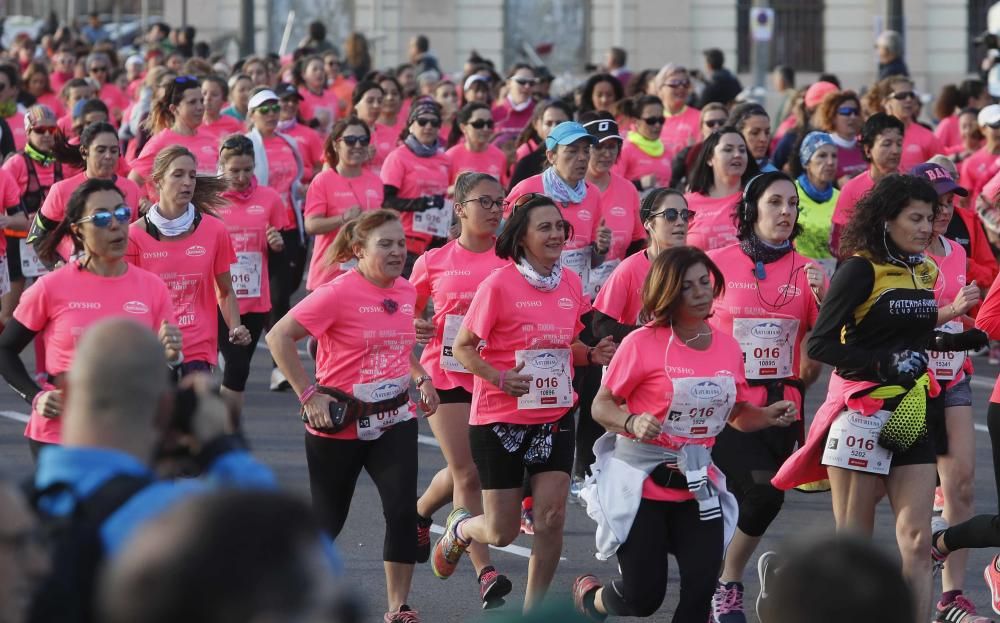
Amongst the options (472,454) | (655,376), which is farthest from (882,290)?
(472,454)

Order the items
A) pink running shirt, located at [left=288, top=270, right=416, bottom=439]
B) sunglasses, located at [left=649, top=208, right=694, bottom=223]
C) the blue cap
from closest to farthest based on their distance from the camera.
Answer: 1. pink running shirt, located at [left=288, top=270, right=416, bottom=439]
2. sunglasses, located at [left=649, top=208, right=694, bottom=223]
3. the blue cap

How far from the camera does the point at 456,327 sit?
308 inches

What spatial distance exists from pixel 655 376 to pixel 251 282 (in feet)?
14.4

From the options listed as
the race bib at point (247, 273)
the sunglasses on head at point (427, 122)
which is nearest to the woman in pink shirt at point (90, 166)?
the race bib at point (247, 273)

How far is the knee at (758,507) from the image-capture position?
22.7 ft

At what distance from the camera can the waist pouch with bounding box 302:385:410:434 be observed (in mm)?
6719

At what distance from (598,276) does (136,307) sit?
3.50 meters

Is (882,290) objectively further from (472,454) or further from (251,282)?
(251,282)

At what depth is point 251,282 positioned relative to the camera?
1018 centimetres

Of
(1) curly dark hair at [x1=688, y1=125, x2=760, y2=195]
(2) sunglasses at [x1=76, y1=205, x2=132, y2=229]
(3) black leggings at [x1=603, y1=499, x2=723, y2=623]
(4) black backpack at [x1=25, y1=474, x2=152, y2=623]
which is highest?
(1) curly dark hair at [x1=688, y1=125, x2=760, y2=195]

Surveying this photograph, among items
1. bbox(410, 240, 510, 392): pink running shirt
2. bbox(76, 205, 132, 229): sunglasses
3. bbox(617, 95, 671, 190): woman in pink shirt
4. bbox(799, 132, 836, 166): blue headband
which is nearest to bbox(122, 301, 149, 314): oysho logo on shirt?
bbox(76, 205, 132, 229): sunglasses

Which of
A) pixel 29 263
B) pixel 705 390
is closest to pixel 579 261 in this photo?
pixel 705 390

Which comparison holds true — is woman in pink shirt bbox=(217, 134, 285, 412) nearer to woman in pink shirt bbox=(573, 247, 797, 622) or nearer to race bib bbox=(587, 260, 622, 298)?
race bib bbox=(587, 260, 622, 298)

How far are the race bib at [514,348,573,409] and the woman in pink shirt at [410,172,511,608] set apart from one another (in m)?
0.63
